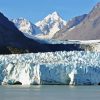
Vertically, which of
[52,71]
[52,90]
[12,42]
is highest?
[12,42]

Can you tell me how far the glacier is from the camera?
42.6m

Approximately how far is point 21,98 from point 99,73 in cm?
1329

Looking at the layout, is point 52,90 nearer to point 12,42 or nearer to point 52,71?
point 52,71

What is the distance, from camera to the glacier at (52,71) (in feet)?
140

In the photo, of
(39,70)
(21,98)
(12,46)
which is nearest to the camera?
(21,98)

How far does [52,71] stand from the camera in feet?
140

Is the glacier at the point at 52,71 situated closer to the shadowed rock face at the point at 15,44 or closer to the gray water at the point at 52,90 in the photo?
the gray water at the point at 52,90

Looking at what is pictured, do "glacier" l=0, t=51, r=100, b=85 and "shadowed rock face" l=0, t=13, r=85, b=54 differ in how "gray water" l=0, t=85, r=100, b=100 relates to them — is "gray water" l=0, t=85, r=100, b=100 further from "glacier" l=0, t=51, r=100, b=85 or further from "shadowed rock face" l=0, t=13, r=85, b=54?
"shadowed rock face" l=0, t=13, r=85, b=54

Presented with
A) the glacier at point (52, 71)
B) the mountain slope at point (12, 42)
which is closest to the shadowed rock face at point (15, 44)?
the mountain slope at point (12, 42)

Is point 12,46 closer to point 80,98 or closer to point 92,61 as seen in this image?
point 92,61

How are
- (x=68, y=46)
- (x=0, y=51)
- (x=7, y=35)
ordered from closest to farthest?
1. (x=0, y=51)
2. (x=7, y=35)
3. (x=68, y=46)

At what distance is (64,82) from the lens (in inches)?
1706

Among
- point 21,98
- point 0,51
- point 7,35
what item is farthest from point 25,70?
point 7,35

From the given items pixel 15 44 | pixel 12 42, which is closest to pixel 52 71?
pixel 15 44
